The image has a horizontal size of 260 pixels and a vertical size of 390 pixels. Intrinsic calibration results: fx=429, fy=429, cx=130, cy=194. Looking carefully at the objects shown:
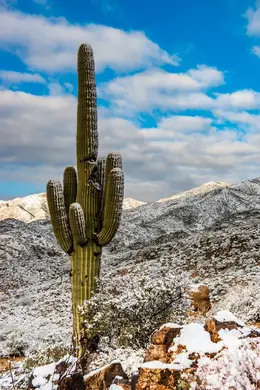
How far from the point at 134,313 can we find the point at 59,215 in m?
3.65

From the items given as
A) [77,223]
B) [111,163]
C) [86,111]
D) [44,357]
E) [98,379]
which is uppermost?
[86,111]

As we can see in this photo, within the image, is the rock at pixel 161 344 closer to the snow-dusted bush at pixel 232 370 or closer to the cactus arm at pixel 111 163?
the snow-dusted bush at pixel 232 370

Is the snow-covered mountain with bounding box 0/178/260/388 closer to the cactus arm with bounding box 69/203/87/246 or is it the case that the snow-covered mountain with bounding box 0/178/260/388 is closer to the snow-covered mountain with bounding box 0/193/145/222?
the cactus arm with bounding box 69/203/87/246

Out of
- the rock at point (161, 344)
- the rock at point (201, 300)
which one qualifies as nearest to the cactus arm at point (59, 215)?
the rock at point (201, 300)

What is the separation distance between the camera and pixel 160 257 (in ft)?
79.9

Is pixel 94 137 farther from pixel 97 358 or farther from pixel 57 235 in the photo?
pixel 97 358

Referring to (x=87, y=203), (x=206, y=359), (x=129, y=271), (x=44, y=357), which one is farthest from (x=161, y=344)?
(x=129, y=271)

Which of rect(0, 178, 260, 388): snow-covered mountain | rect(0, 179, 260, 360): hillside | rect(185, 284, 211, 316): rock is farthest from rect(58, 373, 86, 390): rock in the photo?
rect(185, 284, 211, 316): rock

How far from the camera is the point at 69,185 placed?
12.5 m

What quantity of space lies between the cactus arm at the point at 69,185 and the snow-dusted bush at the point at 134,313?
3.46 meters

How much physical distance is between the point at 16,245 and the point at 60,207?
922 inches

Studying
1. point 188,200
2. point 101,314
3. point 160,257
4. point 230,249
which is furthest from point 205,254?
point 188,200

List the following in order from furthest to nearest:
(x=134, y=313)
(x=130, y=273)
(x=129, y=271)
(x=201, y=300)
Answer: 1. (x=129, y=271)
2. (x=130, y=273)
3. (x=201, y=300)
4. (x=134, y=313)

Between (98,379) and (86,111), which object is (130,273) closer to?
(86,111)
